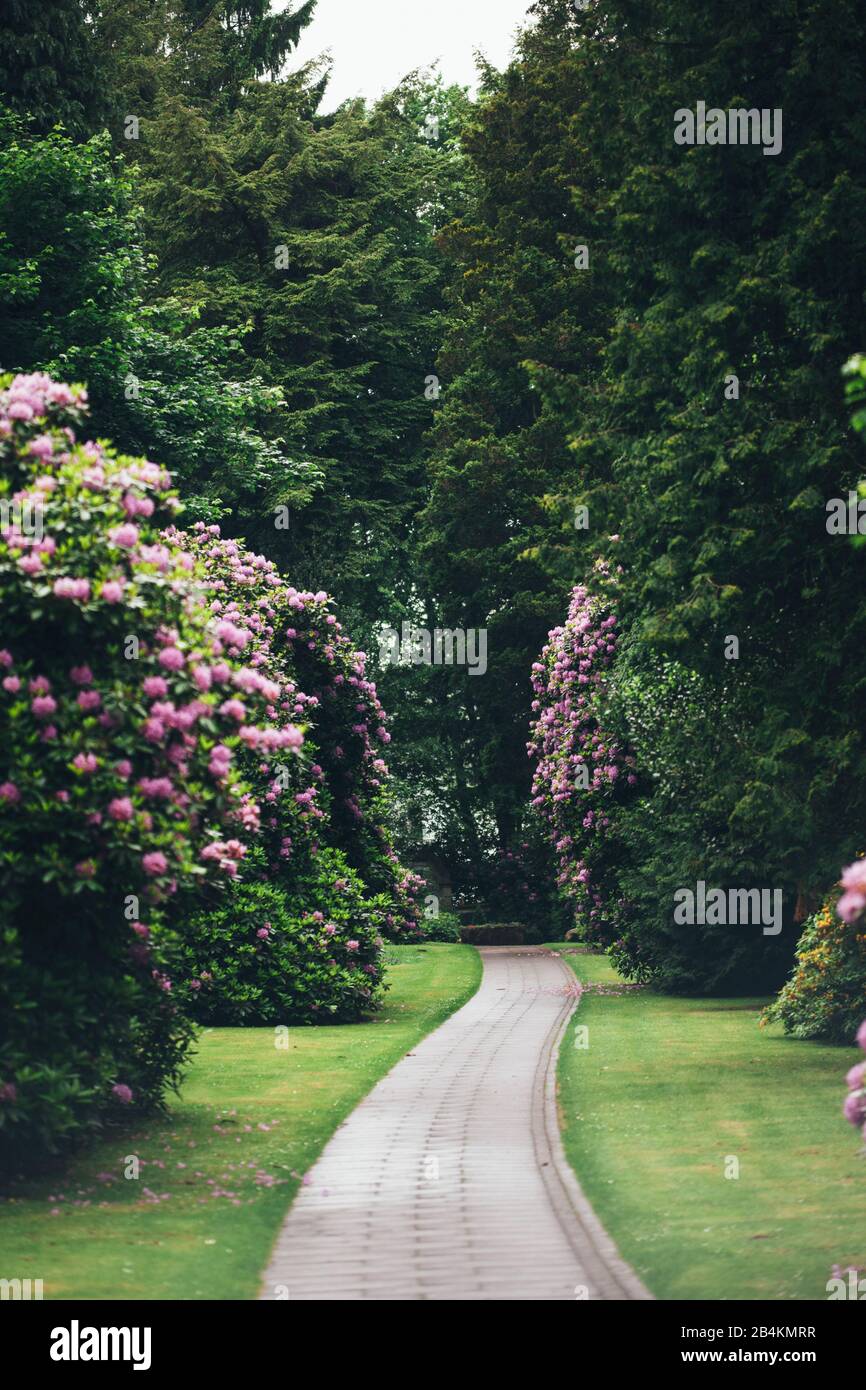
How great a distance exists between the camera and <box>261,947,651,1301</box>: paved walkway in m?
9.12

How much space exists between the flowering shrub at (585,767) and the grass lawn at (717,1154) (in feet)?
22.3

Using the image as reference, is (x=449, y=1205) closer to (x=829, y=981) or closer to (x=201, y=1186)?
(x=201, y=1186)

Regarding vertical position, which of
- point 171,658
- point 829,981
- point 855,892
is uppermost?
point 171,658

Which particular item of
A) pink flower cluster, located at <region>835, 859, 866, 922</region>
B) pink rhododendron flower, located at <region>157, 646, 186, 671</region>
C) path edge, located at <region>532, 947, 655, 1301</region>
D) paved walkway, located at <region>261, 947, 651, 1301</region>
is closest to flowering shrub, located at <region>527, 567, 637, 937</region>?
paved walkway, located at <region>261, 947, 651, 1301</region>

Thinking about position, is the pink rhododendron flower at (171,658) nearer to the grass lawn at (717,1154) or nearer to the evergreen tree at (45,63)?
the grass lawn at (717,1154)

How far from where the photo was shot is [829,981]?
797 inches

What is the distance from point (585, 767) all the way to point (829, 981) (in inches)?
378

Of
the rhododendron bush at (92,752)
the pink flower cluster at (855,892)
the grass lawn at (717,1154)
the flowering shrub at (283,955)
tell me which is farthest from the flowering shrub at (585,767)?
the pink flower cluster at (855,892)

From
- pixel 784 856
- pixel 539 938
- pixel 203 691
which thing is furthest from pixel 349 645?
pixel 539 938

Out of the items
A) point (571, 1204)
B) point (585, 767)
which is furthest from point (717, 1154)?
point (585, 767)

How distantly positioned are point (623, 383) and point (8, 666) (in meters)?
11.4

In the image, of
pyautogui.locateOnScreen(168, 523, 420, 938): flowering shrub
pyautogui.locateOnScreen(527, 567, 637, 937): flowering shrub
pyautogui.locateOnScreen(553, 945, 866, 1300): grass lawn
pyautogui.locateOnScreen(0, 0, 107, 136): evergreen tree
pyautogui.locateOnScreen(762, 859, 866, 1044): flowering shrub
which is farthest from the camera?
pyautogui.locateOnScreen(0, 0, 107, 136): evergreen tree

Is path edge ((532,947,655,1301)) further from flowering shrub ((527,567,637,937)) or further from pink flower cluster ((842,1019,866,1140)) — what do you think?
flowering shrub ((527,567,637,937))

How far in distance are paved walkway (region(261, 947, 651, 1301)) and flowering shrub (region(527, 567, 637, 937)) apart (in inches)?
Result: 404
